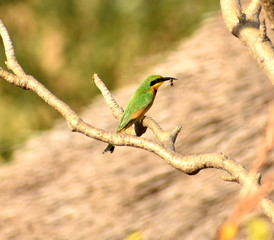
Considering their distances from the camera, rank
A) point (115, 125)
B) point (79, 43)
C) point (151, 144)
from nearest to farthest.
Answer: point (151, 144) → point (115, 125) → point (79, 43)

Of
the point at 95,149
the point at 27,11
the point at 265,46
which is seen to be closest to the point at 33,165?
the point at 95,149

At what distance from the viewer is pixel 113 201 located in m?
3.77

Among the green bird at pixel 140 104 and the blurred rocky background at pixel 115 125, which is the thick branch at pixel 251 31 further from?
the blurred rocky background at pixel 115 125

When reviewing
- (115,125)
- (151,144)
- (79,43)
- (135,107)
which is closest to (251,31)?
(151,144)

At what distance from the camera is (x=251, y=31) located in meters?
1.34

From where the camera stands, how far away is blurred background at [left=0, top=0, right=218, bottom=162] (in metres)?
4.50

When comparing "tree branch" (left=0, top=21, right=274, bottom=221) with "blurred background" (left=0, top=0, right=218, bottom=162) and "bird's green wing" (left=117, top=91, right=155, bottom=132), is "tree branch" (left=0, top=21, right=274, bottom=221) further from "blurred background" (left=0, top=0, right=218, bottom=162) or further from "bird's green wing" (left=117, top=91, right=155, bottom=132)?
"blurred background" (left=0, top=0, right=218, bottom=162)

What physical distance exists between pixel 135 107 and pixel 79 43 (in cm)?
282

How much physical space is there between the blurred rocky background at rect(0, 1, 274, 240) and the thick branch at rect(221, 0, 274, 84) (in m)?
1.76

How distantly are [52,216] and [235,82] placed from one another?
4.68ft

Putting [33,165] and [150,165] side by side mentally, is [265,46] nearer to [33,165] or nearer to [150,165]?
[150,165]

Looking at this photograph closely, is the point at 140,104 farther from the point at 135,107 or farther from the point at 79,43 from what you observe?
the point at 79,43

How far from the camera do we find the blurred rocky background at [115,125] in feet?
11.8

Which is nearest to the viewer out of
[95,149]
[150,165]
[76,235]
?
[76,235]
